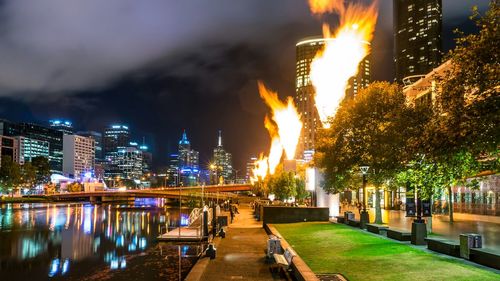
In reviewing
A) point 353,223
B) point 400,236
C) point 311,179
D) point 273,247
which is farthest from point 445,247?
point 311,179

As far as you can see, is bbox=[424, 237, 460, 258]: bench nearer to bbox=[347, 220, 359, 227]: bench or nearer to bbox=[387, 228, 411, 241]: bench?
bbox=[387, 228, 411, 241]: bench

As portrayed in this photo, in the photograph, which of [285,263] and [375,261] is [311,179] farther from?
[285,263]

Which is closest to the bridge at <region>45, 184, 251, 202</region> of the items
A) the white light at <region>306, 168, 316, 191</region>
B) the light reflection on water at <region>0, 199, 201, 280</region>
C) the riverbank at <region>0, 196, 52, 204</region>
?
the riverbank at <region>0, 196, 52, 204</region>

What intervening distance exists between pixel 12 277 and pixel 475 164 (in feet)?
76.0

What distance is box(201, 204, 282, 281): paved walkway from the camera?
18.2 m

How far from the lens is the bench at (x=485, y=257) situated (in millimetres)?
16556

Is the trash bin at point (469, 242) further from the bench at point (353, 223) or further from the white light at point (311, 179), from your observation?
the white light at point (311, 179)

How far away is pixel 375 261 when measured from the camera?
18672 millimetres

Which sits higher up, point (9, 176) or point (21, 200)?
point (9, 176)

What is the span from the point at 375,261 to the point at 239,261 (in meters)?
5.82

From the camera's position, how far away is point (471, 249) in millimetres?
18234

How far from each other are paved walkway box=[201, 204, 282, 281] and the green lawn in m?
1.84

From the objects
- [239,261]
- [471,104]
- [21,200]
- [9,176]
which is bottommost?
[21,200]

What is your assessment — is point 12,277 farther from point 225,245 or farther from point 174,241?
point 174,241
